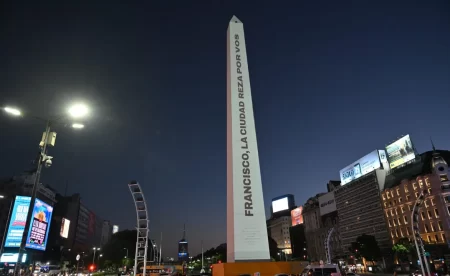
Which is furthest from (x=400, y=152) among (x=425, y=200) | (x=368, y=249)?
(x=368, y=249)

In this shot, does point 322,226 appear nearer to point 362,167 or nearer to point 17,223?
point 362,167

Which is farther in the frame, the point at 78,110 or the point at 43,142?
the point at 43,142

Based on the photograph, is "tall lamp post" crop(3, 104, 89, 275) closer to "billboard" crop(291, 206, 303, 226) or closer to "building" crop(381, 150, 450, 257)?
"building" crop(381, 150, 450, 257)

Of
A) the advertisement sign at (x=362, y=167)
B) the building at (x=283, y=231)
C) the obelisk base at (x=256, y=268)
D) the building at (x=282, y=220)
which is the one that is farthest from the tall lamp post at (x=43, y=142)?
the building at (x=283, y=231)

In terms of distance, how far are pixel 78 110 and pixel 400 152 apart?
9372 centimetres

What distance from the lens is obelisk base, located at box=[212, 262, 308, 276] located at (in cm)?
1631

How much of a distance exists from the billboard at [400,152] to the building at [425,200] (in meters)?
2.48

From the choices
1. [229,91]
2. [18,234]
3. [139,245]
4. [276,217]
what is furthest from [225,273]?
[276,217]

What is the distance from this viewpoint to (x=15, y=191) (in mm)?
95688

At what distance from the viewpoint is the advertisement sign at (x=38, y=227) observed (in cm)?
6350

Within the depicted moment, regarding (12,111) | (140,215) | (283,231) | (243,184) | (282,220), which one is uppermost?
(282,220)

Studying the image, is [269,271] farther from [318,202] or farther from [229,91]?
[318,202]

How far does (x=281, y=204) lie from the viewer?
17288 cm

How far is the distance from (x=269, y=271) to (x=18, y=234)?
6298 centimetres
